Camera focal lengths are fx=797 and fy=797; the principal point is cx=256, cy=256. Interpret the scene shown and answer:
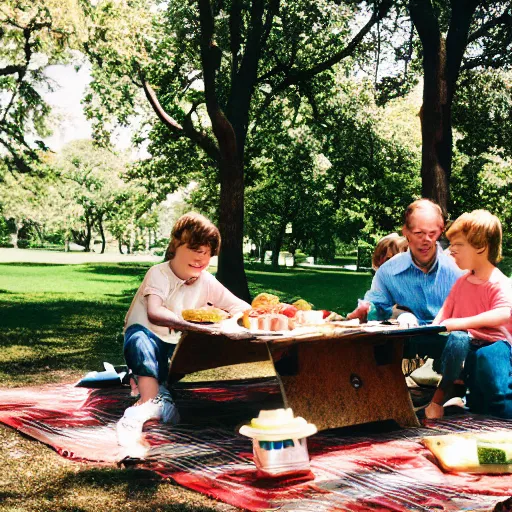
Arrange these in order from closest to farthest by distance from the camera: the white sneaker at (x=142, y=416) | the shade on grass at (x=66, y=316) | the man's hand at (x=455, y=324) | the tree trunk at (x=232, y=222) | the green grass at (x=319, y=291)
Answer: the white sneaker at (x=142, y=416) → the man's hand at (x=455, y=324) → the shade on grass at (x=66, y=316) → the tree trunk at (x=232, y=222) → the green grass at (x=319, y=291)

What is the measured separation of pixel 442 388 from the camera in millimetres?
4957

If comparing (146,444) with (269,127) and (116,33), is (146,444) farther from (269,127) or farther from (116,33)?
(269,127)

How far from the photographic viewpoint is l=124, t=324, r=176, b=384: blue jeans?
4.83m

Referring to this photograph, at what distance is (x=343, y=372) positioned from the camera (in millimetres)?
4691

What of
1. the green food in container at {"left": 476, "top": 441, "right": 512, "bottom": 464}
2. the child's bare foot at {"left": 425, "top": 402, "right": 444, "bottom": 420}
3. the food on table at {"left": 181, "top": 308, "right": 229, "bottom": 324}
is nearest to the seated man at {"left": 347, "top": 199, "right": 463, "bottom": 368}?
the child's bare foot at {"left": 425, "top": 402, "right": 444, "bottom": 420}

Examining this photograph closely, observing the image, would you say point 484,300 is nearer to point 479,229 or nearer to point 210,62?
point 479,229

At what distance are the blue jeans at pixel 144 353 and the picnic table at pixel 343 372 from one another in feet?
0.66

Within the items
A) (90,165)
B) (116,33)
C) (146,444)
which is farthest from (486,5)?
(90,165)

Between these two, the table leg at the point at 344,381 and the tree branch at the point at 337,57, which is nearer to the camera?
the table leg at the point at 344,381

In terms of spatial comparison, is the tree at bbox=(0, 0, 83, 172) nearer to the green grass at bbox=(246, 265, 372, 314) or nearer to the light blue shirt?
the green grass at bbox=(246, 265, 372, 314)

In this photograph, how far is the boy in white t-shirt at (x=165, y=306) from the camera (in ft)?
15.5

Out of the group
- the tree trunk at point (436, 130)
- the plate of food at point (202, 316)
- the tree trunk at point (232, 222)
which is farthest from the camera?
the tree trunk at point (232, 222)

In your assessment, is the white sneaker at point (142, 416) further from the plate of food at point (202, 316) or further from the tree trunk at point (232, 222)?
the tree trunk at point (232, 222)

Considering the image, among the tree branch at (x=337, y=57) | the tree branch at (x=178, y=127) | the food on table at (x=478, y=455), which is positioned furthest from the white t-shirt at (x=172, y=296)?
the tree branch at (x=178, y=127)
